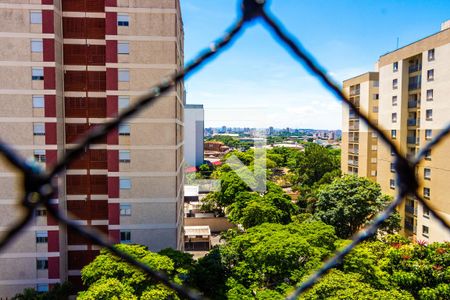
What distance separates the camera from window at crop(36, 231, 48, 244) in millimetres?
12391

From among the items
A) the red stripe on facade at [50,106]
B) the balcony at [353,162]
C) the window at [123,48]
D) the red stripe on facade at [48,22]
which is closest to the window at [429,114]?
the balcony at [353,162]

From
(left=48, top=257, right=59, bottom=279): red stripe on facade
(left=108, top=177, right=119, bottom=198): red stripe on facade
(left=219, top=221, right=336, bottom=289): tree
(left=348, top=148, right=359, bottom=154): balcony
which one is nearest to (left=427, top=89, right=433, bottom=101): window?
(left=348, top=148, right=359, bottom=154): balcony

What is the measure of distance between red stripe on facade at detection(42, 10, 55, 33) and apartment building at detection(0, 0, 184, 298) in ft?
0.11

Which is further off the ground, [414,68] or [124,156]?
[414,68]

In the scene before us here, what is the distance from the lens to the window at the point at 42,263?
Answer: 12.4 m

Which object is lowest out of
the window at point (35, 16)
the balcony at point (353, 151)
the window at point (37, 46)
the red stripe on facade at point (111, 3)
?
the balcony at point (353, 151)

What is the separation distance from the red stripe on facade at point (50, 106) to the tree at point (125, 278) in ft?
17.4

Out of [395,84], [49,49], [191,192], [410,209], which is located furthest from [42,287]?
[395,84]

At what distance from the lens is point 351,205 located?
16.9m

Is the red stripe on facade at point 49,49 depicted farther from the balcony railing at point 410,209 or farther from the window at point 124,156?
the balcony railing at point 410,209

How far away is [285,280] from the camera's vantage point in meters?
10.2

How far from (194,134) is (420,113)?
107 feet

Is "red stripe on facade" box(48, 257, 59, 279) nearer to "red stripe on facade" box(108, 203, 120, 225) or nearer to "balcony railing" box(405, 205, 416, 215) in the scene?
"red stripe on facade" box(108, 203, 120, 225)

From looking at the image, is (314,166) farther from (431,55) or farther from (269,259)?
(269,259)
